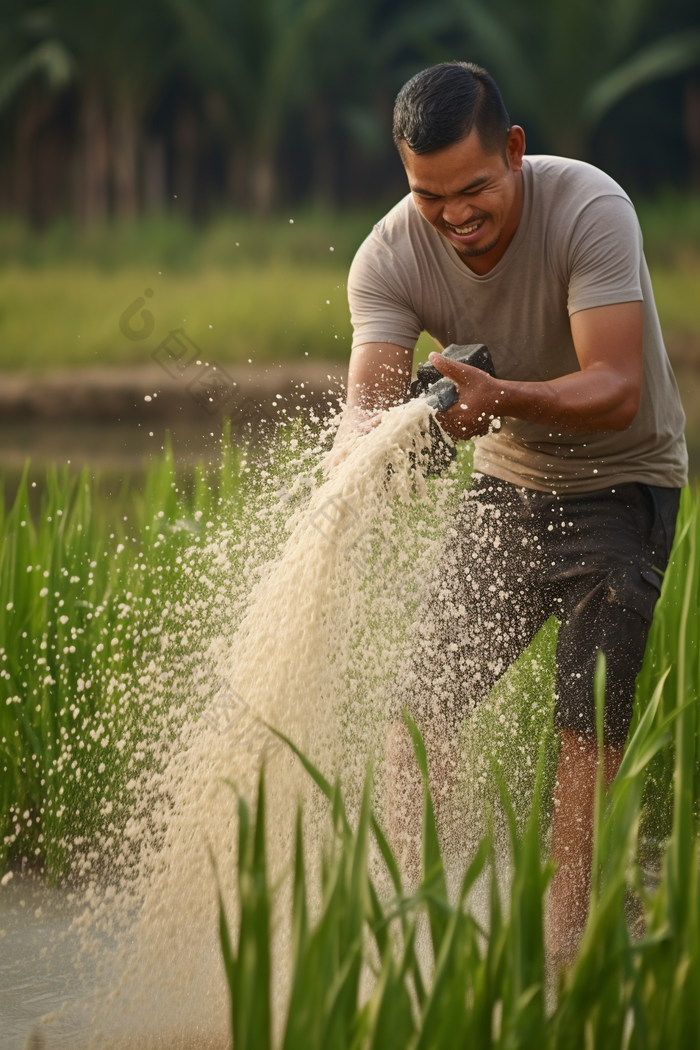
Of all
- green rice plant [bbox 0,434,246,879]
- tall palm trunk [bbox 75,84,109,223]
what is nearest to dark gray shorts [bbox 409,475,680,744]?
green rice plant [bbox 0,434,246,879]

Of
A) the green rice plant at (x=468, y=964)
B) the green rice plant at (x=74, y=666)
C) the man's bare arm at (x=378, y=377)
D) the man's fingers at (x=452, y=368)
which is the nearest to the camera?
the green rice plant at (x=468, y=964)

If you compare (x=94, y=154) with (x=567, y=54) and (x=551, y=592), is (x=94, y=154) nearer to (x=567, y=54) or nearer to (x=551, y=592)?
(x=567, y=54)

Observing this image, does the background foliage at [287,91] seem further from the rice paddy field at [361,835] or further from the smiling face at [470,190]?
the smiling face at [470,190]

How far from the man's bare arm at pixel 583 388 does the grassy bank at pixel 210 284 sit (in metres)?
8.81

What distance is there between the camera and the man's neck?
1935 millimetres

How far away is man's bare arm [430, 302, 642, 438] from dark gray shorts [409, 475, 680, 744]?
216 mm

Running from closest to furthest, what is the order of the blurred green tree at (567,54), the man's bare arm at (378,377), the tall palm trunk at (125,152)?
1. the man's bare arm at (378,377)
2. the blurred green tree at (567,54)
3. the tall palm trunk at (125,152)

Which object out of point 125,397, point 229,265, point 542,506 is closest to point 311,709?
point 542,506

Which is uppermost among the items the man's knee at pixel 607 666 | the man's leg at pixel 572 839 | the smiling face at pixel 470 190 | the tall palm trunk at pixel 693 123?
the tall palm trunk at pixel 693 123

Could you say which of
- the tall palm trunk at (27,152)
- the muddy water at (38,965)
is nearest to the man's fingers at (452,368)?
the muddy water at (38,965)

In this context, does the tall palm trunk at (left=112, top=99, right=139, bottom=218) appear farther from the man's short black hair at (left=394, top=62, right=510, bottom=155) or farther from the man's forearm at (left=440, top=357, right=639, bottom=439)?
the man's forearm at (left=440, top=357, right=639, bottom=439)

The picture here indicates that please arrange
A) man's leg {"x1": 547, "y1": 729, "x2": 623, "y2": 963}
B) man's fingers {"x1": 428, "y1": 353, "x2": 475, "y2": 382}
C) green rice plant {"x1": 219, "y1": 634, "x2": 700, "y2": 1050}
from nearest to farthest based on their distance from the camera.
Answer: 1. green rice plant {"x1": 219, "y1": 634, "x2": 700, "y2": 1050}
2. man's fingers {"x1": 428, "y1": 353, "x2": 475, "y2": 382}
3. man's leg {"x1": 547, "y1": 729, "x2": 623, "y2": 963}

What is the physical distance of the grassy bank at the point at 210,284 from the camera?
11445 mm

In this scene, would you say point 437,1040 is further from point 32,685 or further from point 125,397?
point 125,397
